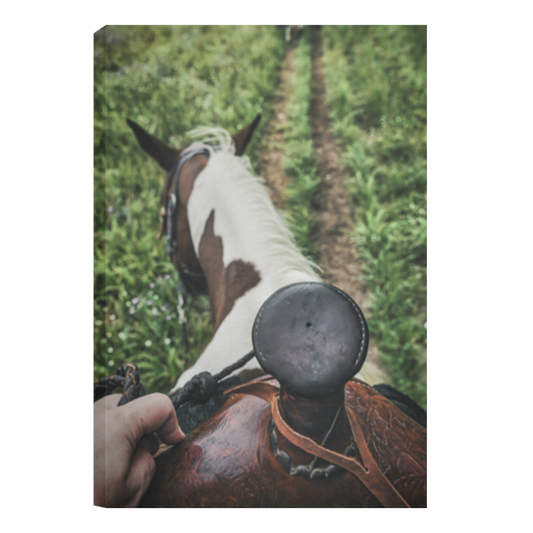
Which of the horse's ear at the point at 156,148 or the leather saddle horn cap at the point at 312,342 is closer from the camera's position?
the leather saddle horn cap at the point at 312,342

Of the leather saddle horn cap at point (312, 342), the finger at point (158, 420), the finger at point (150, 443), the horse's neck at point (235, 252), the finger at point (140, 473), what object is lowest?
the finger at point (140, 473)

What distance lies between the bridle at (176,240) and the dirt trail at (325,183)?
26 centimetres

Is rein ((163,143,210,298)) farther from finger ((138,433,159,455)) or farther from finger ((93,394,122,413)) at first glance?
finger ((138,433,159,455))

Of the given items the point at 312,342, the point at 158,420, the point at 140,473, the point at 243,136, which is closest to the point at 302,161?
the point at 243,136

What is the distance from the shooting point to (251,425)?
0.73m

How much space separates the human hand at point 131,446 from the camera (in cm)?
77

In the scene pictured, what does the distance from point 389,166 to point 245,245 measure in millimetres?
581

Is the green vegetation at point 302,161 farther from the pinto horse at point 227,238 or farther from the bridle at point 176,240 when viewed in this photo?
the bridle at point 176,240

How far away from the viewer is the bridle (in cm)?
125

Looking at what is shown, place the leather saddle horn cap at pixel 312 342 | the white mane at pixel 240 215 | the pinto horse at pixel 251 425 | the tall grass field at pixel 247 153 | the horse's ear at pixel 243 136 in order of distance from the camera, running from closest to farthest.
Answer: the leather saddle horn cap at pixel 312 342, the pinto horse at pixel 251 425, the white mane at pixel 240 215, the tall grass field at pixel 247 153, the horse's ear at pixel 243 136

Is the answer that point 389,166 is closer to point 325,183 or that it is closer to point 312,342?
point 325,183

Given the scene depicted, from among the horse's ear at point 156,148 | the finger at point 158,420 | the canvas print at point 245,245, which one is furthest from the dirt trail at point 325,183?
the finger at point 158,420
